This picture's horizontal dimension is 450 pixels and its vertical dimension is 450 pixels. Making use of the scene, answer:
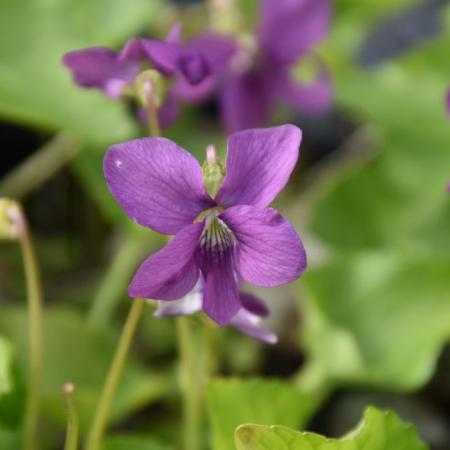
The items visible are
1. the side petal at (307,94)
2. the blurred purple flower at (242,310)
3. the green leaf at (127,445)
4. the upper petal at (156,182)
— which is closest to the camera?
the upper petal at (156,182)

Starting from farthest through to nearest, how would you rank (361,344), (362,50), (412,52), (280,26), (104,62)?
(362,50) < (412,52) < (280,26) < (361,344) < (104,62)

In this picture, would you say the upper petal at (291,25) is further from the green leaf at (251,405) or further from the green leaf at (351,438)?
the green leaf at (351,438)

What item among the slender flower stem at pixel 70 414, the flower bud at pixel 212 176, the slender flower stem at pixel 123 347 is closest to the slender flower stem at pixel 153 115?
the slender flower stem at pixel 123 347

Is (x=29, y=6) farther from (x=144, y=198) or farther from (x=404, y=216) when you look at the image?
(x=144, y=198)

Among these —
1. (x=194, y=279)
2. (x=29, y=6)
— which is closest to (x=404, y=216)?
(x=29, y=6)

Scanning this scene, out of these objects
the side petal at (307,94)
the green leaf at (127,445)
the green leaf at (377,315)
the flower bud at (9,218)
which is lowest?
the green leaf at (377,315)

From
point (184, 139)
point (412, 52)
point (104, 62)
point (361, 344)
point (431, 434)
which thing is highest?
point (104, 62)

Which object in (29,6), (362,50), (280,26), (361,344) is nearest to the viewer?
(361,344)
